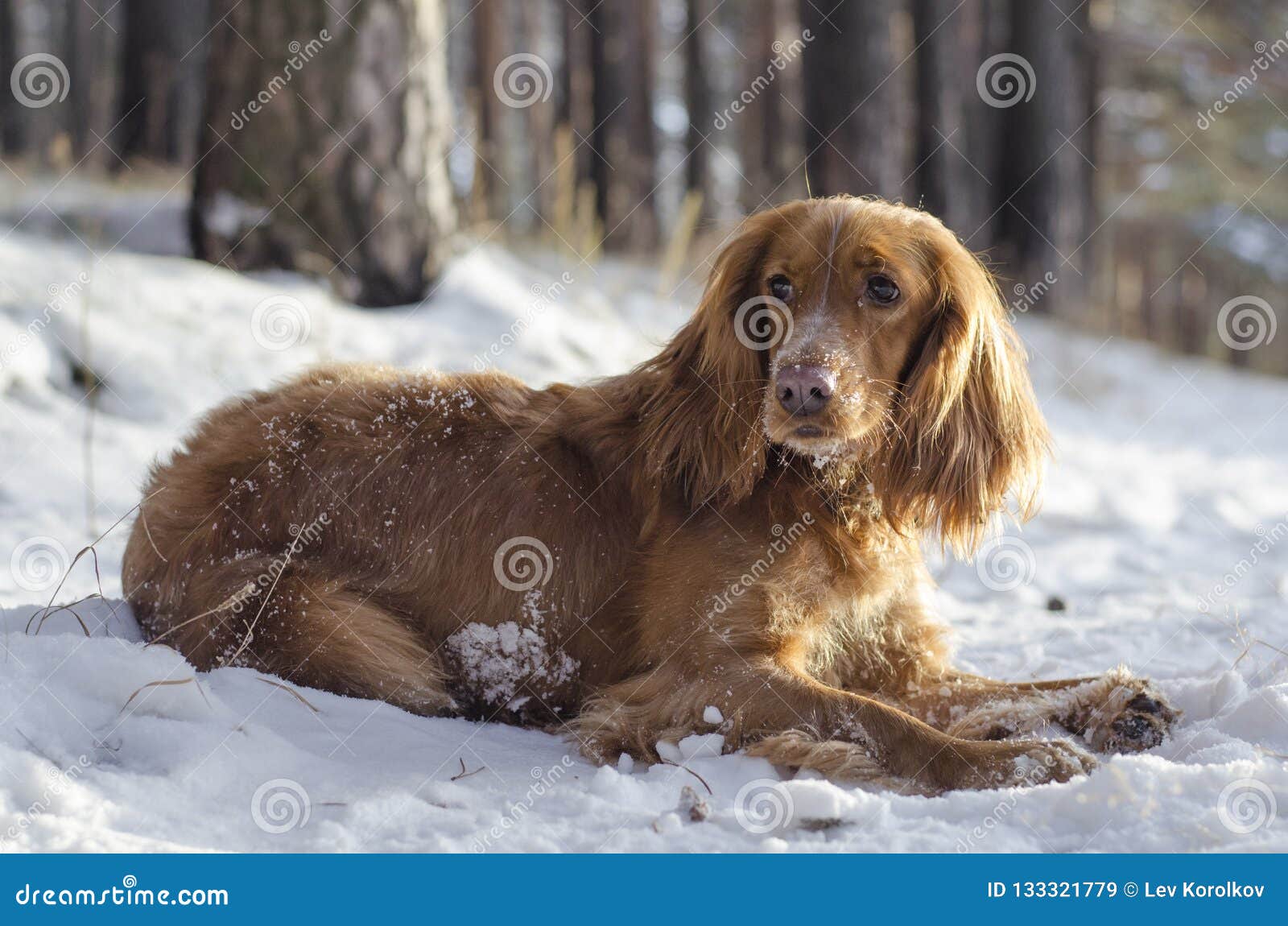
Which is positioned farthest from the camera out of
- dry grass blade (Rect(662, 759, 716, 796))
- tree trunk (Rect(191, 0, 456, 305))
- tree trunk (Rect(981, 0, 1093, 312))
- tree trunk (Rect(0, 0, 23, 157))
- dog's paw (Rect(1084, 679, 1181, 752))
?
tree trunk (Rect(0, 0, 23, 157))

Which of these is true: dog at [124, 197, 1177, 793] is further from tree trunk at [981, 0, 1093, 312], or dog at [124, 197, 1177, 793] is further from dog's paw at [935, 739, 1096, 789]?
tree trunk at [981, 0, 1093, 312]

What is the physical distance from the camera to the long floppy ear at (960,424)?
323 centimetres

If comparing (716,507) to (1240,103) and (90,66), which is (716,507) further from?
(90,66)

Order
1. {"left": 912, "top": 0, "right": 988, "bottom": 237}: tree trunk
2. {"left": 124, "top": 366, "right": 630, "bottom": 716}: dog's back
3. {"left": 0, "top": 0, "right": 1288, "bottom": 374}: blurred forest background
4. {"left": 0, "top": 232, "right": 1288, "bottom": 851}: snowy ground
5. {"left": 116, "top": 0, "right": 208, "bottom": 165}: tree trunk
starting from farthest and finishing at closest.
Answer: {"left": 912, "top": 0, "right": 988, "bottom": 237}: tree trunk
{"left": 116, "top": 0, "right": 208, "bottom": 165}: tree trunk
{"left": 0, "top": 0, "right": 1288, "bottom": 374}: blurred forest background
{"left": 124, "top": 366, "right": 630, "bottom": 716}: dog's back
{"left": 0, "top": 232, "right": 1288, "bottom": 851}: snowy ground

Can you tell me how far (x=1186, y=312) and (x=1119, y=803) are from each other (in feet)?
73.1

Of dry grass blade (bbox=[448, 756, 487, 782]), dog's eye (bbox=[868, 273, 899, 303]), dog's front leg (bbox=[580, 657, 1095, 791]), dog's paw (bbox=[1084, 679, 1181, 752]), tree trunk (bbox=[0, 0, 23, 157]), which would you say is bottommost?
dry grass blade (bbox=[448, 756, 487, 782])

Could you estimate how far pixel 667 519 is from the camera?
10.5 feet

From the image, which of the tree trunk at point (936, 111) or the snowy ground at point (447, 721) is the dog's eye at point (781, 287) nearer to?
the snowy ground at point (447, 721)

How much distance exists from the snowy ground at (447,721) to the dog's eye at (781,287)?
1.26m

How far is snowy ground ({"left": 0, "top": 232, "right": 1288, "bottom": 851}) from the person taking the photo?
2334 mm

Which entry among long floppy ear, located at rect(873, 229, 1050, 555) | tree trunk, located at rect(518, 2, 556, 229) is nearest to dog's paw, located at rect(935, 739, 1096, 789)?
long floppy ear, located at rect(873, 229, 1050, 555)

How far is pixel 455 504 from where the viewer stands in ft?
10.6

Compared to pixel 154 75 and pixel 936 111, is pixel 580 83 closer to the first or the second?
pixel 936 111

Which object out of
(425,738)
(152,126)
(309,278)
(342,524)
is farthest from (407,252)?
(152,126)
